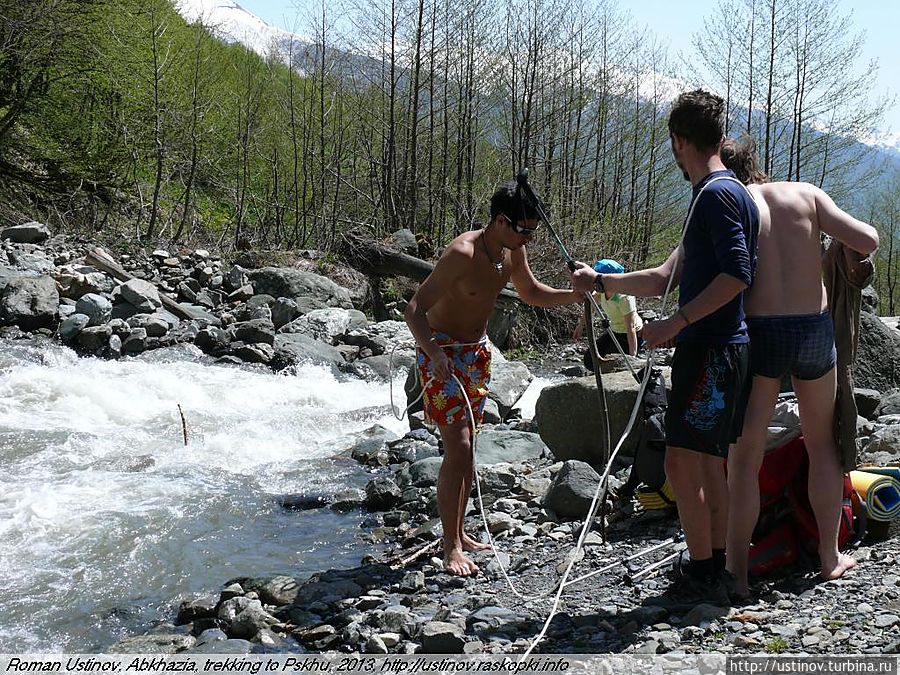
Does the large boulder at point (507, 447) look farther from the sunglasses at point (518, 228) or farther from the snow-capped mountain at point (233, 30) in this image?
the snow-capped mountain at point (233, 30)

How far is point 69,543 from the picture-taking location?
5.93m

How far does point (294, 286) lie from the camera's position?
15602 mm

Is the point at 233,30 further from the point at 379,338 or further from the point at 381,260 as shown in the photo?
the point at 379,338

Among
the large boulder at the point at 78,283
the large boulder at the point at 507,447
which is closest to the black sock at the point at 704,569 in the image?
the large boulder at the point at 507,447

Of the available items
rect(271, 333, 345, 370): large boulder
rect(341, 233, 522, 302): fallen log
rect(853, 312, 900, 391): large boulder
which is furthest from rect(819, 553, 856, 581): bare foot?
rect(341, 233, 522, 302): fallen log

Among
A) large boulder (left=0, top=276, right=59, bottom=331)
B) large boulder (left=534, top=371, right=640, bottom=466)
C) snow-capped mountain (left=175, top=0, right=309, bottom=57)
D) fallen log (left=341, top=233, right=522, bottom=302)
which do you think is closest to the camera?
large boulder (left=534, top=371, right=640, bottom=466)

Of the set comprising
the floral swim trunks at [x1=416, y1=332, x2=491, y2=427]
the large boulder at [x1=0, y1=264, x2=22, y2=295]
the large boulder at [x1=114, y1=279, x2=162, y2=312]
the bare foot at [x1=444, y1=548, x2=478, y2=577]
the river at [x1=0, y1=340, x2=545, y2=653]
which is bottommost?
the river at [x1=0, y1=340, x2=545, y2=653]

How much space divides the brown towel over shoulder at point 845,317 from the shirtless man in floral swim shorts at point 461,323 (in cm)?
121

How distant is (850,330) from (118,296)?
12.0 m

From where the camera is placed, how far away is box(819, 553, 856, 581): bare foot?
3.76m

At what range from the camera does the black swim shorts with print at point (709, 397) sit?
343 centimetres

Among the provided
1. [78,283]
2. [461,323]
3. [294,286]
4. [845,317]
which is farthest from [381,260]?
[845,317]

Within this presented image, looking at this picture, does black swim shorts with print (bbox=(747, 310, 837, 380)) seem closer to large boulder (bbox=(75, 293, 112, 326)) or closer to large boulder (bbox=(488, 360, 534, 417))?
large boulder (bbox=(488, 360, 534, 417))

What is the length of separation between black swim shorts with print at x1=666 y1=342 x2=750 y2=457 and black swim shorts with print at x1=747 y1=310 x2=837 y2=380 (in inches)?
6.1
